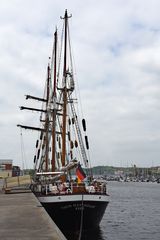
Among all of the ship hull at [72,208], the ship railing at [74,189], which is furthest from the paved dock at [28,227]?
the ship railing at [74,189]

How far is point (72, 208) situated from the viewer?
26.0 metres

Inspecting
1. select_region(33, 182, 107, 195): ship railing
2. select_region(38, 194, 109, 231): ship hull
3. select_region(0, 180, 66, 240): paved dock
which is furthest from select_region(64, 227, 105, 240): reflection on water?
select_region(0, 180, 66, 240): paved dock

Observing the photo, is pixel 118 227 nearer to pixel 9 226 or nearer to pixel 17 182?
pixel 17 182

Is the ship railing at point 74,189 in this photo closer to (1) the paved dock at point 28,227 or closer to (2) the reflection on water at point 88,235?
(2) the reflection on water at point 88,235

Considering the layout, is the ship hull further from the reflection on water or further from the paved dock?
the paved dock

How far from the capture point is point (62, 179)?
3084cm

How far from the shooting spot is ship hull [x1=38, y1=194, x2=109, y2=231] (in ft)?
85.2

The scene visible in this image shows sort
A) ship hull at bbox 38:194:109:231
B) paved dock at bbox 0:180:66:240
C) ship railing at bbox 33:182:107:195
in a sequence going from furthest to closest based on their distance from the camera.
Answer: ship railing at bbox 33:182:107:195, ship hull at bbox 38:194:109:231, paved dock at bbox 0:180:66:240

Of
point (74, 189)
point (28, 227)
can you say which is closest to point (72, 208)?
point (74, 189)

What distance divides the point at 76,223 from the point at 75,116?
10.5m

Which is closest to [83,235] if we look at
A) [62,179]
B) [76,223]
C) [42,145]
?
[76,223]

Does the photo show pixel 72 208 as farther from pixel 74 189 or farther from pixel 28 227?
pixel 28 227

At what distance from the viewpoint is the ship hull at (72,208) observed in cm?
2597

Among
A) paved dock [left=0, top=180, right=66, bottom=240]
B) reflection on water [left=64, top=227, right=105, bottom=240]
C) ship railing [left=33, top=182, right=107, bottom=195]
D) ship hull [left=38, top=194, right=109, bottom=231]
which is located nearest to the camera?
paved dock [left=0, top=180, right=66, bottom=240]
